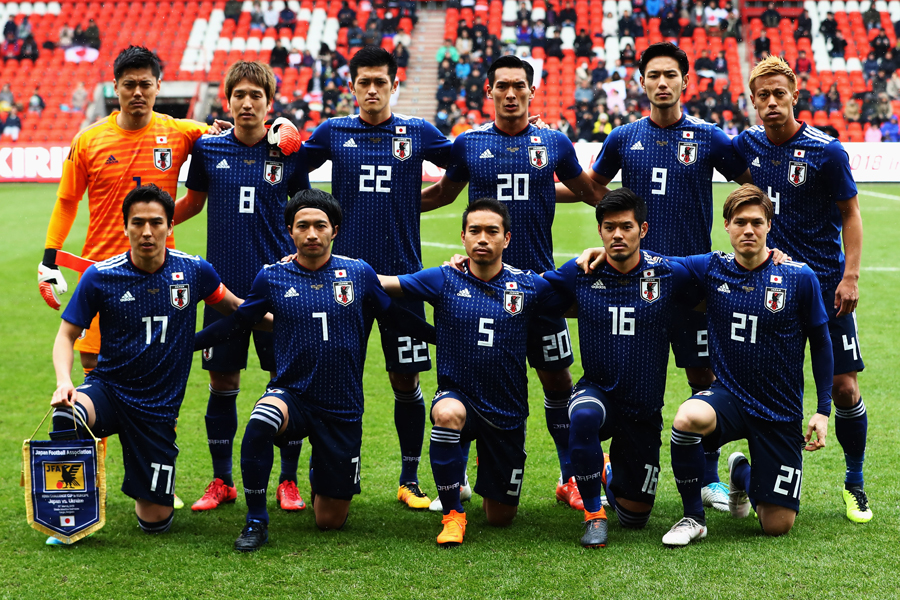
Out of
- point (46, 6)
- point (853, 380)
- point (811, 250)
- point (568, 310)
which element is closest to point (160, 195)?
point (568, 310)

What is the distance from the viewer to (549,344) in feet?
15.5

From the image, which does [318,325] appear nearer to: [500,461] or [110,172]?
[500,461]

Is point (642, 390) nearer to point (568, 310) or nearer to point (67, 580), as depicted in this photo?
point (568, 310)

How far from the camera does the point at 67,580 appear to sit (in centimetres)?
375

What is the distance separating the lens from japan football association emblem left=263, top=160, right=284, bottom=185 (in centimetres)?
489

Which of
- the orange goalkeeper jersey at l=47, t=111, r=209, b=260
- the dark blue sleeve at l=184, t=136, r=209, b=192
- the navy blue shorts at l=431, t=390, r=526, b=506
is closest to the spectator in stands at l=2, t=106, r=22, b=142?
the orange goalkeeper jersey at l=47, t=111, r=209, b=260

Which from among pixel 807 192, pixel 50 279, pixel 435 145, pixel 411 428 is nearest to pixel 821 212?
pixel 807 192

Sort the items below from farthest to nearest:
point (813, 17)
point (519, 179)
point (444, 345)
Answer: point (813, 17) < point (519, 179) < point (444, 345)

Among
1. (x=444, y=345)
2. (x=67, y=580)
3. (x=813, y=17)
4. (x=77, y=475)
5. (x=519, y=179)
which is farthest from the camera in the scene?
(x=813, y=17)

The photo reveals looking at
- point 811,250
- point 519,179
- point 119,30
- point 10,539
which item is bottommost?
point 10,539

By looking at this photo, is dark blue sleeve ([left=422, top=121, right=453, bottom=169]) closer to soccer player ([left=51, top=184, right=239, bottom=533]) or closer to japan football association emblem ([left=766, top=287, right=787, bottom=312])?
soccer player ([left=51, top=184, right=239, bottom=533])

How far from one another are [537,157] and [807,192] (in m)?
1.37

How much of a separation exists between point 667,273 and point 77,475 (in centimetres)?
291

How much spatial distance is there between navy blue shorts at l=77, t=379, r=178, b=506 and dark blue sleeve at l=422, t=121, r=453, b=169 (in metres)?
1.99
